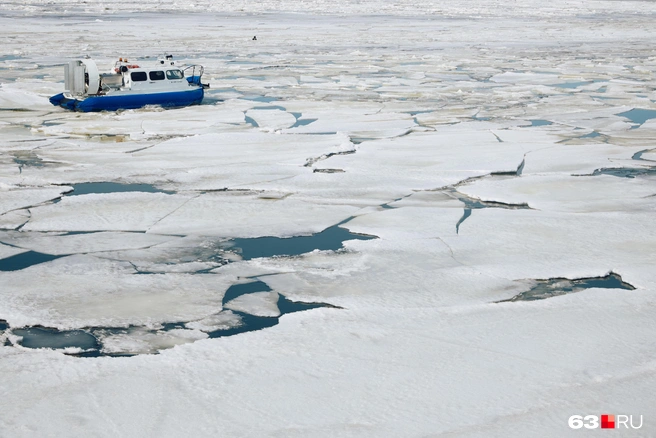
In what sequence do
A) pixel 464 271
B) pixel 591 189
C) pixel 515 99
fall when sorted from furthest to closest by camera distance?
pixel 515 99, pixel 591 189, pixel 464 271

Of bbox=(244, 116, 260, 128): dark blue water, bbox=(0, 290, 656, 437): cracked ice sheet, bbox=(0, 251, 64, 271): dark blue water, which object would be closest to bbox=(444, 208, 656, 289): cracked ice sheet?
bbox=(0, 290, 656, 437): cracked ice sheet

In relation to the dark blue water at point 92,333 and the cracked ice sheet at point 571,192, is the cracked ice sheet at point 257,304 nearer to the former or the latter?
the dark blue water at point 92,333

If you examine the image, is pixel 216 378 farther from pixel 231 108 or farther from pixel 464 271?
pixel 231 108

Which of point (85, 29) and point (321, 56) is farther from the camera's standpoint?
point (85, 29)

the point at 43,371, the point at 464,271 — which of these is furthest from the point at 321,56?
the point at 43,371

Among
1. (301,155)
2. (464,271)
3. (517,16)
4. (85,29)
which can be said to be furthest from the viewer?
(517,16)
